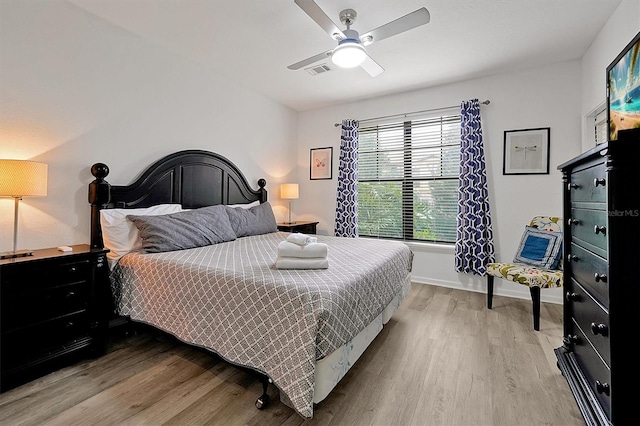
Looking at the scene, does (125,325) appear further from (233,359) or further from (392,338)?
(392,338)

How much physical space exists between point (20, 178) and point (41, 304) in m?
0.82

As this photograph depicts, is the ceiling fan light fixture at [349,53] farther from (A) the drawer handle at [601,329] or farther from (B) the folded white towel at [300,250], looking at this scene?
(A) the drawer handle at [601,329]

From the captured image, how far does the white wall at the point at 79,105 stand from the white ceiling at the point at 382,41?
234 millimetres

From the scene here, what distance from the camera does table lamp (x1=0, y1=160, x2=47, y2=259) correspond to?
6.00ft

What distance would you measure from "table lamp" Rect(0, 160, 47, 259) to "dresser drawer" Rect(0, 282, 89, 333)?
30 centimetres

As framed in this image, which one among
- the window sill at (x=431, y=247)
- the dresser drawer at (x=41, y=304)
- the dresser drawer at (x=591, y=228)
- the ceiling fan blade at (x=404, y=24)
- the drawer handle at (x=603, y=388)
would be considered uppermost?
the ceiling fan blade at (x=404, y=24)

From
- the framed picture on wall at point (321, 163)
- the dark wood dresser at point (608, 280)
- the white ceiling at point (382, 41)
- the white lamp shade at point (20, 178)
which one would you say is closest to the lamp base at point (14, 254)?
the white lamp shade at point (20, 178)

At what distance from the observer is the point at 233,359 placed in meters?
1.67

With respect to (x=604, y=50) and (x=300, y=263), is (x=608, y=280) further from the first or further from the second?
(x=604, y=50)

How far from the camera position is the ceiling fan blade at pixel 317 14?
187 cm

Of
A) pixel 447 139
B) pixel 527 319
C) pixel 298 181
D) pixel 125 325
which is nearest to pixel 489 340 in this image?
pixel 527 319

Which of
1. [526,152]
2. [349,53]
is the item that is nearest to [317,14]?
[349,53]

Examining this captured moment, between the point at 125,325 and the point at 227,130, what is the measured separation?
2.47 m

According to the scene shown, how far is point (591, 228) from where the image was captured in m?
1.44
